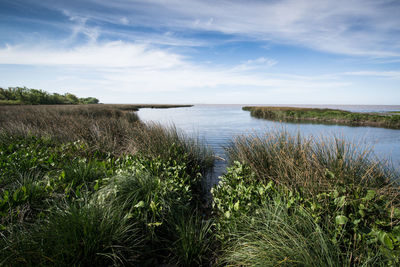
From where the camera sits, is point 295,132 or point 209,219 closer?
point 209,219

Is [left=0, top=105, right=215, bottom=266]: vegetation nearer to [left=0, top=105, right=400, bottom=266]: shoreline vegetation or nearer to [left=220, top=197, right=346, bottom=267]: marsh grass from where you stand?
[left=0, top=105, right=400, bottom=266]: shoreline vegetation

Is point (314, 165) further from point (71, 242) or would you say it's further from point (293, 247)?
point (71, 242)

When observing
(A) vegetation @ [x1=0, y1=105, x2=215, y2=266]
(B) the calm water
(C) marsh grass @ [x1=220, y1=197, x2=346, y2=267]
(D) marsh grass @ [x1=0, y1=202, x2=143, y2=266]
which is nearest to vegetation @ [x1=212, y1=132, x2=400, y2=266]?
(C) marsh grass @ [x1=220, y1=197, x2=346, y2=267]

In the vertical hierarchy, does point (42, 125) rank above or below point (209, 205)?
above

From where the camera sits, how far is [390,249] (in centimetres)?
187

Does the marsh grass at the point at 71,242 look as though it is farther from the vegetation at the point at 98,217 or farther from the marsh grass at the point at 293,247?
the marsh grass at the point at 293,247

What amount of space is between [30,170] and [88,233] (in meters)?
3.25

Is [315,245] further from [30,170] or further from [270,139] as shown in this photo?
[30,170]

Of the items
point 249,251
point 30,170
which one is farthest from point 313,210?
point 30,170

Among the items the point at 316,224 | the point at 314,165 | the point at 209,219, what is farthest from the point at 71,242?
the point at 314,165

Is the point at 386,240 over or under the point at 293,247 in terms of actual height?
over

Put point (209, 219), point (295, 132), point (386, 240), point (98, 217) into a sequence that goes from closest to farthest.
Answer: point (386, 240) < point (98, 217) < point (209, 219) < point (295, 132)

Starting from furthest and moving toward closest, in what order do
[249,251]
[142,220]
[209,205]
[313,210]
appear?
[209,205] < [142,220] < [313,210] < [249,251]

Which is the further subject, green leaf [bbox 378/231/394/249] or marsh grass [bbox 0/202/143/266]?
marsh grass [bbox 0/202/143/266]
